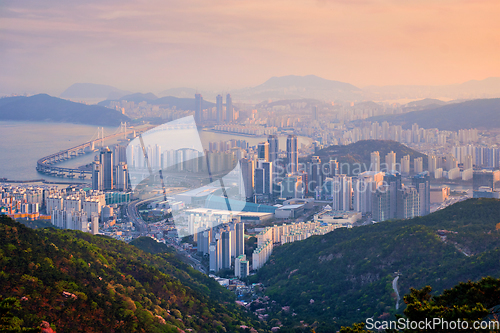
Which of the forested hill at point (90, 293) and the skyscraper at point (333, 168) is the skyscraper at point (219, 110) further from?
the forested hill at point (90, 293)

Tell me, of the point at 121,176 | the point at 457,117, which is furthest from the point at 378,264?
the point at 457,117

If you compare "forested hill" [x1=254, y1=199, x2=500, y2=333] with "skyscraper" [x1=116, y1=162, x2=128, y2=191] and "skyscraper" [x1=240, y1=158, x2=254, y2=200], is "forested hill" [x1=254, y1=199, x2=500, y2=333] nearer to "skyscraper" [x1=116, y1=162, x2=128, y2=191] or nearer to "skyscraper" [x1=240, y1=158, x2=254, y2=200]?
"skyscraper" [x1=240, y1=158, x2=254, y2=200]

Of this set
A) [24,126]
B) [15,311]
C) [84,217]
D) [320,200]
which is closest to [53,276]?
[15,311]

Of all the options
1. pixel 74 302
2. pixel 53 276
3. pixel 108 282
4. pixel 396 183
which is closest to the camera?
pixel 74 302

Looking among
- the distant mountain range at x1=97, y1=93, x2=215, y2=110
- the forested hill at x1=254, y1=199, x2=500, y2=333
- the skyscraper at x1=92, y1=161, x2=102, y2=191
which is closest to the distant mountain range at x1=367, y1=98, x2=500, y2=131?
the distant mountain range at x1=97, y1=93, x2=215, y2=110

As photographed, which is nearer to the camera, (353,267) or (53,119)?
(353,267)

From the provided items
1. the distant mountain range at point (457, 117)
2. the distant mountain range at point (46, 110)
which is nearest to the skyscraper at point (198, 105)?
the distant mountain range at point (46, 110)

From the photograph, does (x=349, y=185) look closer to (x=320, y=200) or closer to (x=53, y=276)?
(x=320, y=200)
